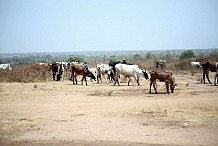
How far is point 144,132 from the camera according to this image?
10961 mm

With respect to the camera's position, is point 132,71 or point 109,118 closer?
point 109,118

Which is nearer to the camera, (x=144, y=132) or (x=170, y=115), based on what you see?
(x=144, y=132)

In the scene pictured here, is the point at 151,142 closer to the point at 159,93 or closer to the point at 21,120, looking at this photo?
the point at 21,120

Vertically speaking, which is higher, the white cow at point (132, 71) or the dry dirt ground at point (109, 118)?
the white cow at point (132, 71)

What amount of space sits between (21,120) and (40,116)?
2.85 ft

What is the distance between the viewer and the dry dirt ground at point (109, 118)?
10.3 m

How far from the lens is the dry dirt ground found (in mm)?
10336

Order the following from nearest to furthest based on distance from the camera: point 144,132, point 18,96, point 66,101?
1. point 144,132
2. point 66,101
3. point 18,96

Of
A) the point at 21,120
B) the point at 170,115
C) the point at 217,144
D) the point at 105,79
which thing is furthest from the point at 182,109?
the point at 105,79

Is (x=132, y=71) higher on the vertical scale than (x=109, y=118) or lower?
higher

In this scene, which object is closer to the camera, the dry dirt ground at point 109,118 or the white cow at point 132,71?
the dry dirt ground at point 109,118

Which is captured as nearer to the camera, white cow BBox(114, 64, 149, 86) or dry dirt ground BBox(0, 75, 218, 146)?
dry dirt ground BBox(0, 75, 218, 146)

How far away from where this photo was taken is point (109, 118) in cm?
1302

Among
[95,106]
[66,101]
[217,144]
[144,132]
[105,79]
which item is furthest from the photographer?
[105,79]
